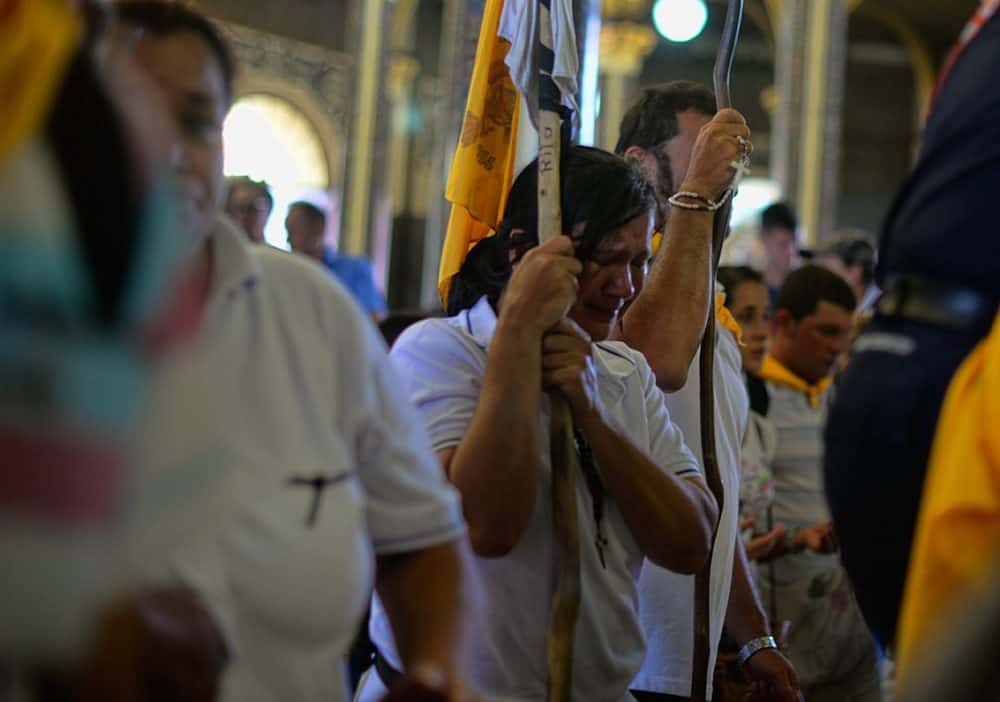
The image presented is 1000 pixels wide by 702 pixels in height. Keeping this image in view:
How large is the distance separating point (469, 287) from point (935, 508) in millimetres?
1041

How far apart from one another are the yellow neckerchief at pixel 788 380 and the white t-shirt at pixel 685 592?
5.94 feet

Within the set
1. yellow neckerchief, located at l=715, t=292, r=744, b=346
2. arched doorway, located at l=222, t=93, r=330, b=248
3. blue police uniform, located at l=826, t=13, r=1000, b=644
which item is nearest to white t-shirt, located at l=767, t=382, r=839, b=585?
yellow neckerchief, located at l=715, t=292, r=744, b=346

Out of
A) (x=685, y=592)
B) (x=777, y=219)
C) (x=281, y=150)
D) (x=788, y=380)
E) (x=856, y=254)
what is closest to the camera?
(x=685, y=592)

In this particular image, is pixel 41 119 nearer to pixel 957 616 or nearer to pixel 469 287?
pixel 957 616

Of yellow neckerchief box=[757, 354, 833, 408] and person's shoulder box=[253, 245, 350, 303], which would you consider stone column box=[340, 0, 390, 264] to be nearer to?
yellow neckerchief box=[757, 354, 833, 408]

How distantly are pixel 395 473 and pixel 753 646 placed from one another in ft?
5.31

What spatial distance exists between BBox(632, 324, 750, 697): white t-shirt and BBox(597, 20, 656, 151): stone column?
16403 mm

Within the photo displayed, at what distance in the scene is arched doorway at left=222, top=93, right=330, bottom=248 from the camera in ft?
58.9

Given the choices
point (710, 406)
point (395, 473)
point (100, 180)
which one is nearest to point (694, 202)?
point (710, 406)

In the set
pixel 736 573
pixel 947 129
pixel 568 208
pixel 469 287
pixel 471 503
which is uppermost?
pixel 947 129

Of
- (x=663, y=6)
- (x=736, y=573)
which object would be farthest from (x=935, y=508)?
(x=663, y=6)

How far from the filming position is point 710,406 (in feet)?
9.05

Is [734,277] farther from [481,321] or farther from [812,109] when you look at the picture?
[812,109]

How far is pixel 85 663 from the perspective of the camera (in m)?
1.10
